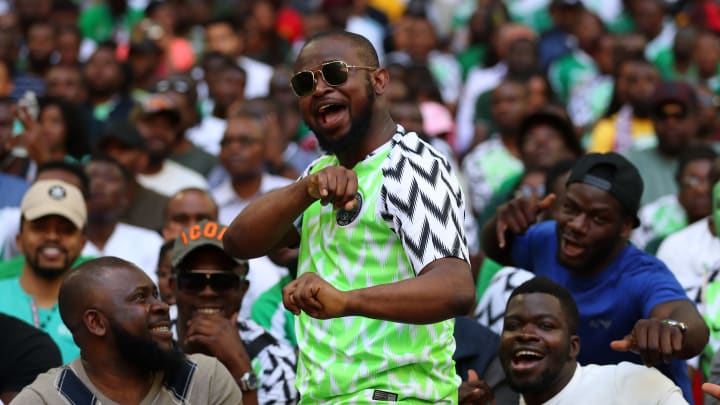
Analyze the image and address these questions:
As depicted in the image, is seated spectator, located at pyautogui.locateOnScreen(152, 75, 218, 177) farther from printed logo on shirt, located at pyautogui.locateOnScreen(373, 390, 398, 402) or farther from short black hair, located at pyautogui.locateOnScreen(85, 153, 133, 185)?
printed logo on shirt, located at pyautogui.locateOnScreen(373, 390, 398, 402)

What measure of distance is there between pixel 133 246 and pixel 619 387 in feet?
13.2

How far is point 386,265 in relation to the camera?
166 inches

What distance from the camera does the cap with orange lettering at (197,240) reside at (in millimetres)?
6219

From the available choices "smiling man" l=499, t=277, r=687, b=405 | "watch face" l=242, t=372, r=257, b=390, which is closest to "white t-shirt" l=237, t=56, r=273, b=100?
"watch face" l=242, t=372, r=257, b=390

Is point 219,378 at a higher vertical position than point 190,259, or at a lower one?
lower

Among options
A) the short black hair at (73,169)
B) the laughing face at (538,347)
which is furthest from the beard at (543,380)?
the short black hair at (73,169)

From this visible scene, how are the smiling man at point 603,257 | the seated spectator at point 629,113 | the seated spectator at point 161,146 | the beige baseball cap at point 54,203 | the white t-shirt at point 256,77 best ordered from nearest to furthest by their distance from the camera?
the smiling man at point 603,257
the beige baseball cap at point 54,203
the seated spectator at point 161,146
the seated spectator at point 629,113
the white t-shirt at point 256,77

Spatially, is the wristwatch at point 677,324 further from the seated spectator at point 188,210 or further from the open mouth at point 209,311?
the seated spectator at point 188,210

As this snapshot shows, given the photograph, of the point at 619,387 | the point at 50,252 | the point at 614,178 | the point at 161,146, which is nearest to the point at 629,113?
the point at 161,146

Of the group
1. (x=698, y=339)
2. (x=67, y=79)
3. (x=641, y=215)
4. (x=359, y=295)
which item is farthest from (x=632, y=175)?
(x=67, y=79)

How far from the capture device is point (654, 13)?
49.8 feet

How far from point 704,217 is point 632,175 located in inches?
116

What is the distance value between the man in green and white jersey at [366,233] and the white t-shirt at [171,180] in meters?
5.68

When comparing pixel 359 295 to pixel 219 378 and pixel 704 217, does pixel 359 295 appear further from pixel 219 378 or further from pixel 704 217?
pixel 704 217
